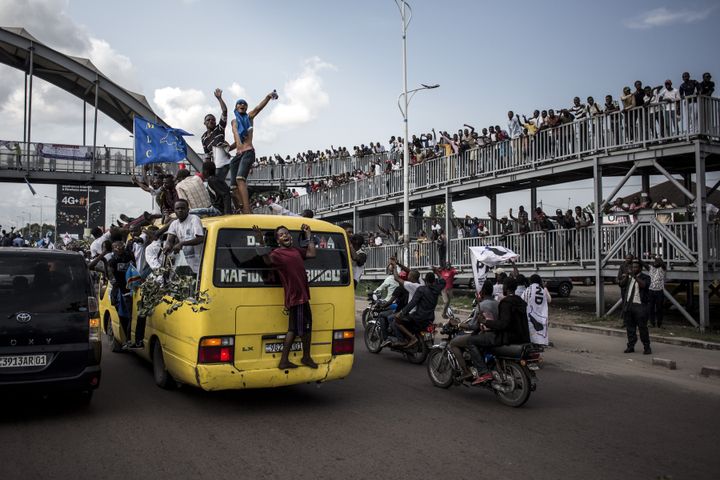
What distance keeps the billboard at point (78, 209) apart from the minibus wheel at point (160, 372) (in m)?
43.7

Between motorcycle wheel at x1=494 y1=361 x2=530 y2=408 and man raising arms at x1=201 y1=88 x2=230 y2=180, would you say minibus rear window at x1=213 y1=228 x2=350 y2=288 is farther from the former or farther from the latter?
man raising arms at x1=201 y1=88 x2=230 y2=180

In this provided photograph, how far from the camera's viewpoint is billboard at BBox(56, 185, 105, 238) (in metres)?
48.4

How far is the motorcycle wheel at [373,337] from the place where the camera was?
457 inches

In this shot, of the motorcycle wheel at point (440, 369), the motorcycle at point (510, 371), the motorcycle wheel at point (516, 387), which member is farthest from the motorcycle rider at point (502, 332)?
the motorcycle wheel at point (440, 369)

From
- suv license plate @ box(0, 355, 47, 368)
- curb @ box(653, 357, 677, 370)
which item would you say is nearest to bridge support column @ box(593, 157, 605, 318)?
curb @ box(653, 357, 677, 370)

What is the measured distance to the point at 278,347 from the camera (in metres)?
7.02

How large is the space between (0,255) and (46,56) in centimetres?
3855

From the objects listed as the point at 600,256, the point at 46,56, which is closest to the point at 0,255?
the point at 600,256

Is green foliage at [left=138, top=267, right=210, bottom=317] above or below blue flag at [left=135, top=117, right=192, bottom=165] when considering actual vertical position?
below

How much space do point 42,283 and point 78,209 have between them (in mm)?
47344

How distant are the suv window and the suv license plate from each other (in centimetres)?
46

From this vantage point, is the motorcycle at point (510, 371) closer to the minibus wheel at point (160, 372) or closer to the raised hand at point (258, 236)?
the raised hand at point (258, 236)

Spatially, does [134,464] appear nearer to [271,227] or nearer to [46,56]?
[271,227]

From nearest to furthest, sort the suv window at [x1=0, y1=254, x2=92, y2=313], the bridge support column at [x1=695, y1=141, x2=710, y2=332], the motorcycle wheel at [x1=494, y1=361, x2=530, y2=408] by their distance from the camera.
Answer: the suv window at [x1=0, y1=254, x2=92, y2=313] → the motorcycle wheel at [x1=494, y1=361, x2=530, y2=408] → the bridge support column at [x1=695, y1=141, x2=710, y2=332]
